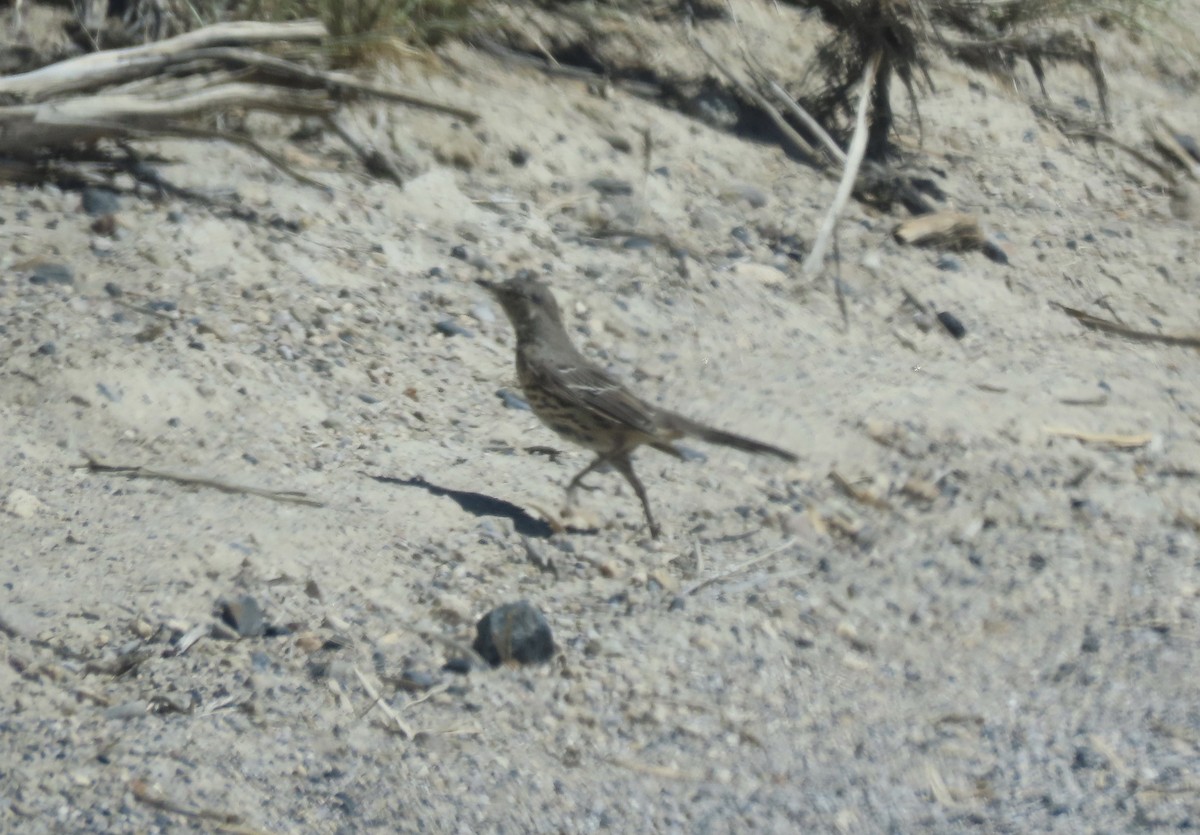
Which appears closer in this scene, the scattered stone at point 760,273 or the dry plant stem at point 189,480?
the dry plant stem at point 189,480

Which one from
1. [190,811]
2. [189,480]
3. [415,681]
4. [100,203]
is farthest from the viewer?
[100,203]

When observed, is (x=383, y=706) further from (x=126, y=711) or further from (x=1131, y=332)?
(x=1131, y=332)

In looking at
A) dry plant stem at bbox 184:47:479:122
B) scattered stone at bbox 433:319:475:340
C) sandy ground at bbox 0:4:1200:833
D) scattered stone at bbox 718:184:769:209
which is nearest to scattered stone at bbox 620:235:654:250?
sandy ground at bbox 0:4:1200:833

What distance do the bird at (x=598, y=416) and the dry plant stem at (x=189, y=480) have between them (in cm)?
100

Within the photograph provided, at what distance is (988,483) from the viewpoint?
19.8 ft

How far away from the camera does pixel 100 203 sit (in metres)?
6.51

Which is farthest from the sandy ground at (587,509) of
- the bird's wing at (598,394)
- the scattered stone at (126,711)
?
the bird's wing at (598,394)

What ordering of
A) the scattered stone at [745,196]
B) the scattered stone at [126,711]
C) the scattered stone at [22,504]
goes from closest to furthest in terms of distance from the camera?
the scattered stone at [126,711] → the scattered stone at [22,504] → the scattered stone at [745,196]

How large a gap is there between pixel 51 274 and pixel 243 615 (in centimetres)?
221

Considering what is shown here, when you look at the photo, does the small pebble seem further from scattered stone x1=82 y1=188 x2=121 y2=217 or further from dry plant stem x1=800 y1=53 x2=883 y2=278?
scattered stone x1=82 y1=188 x2=121 y2=217

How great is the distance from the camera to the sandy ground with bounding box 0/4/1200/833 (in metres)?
4.07

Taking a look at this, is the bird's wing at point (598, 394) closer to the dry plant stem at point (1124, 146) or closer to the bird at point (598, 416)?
the bird at point (598, 416)

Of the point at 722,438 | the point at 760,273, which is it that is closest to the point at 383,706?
the point at 722,438

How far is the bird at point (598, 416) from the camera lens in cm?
565
